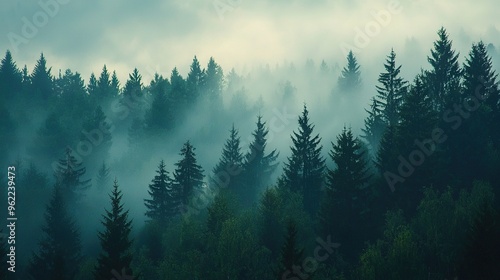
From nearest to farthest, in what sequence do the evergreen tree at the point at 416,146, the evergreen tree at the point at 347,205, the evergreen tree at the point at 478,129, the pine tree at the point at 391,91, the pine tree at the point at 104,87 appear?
the evergreen tree at the point at 347,205 → the evergreen tree at the point at 416,146 → the evergreen tree at the point at 478,129 → the pine tree at the point at 391,91 → the pine tree at the point at 104,87

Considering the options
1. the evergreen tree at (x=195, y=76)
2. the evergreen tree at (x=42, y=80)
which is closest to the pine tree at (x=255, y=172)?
the evergreen tree at (x=195, y=76)

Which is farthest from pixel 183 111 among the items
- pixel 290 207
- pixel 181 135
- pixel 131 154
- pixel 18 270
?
pixel 290 207

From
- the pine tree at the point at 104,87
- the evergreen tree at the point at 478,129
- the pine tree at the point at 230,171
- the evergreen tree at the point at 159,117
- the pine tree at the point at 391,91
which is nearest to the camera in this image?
the evergreen tree at the point at 478,129

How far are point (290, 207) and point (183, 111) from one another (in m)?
71.8

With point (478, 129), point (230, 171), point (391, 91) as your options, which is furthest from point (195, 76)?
point (478, 129)

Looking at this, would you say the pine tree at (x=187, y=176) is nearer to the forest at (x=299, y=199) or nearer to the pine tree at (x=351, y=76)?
the forest at (x=299, y=199)

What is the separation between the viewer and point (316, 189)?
178 feet

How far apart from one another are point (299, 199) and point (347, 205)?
328 inches

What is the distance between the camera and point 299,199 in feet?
166

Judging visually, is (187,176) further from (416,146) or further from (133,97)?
(133,97)

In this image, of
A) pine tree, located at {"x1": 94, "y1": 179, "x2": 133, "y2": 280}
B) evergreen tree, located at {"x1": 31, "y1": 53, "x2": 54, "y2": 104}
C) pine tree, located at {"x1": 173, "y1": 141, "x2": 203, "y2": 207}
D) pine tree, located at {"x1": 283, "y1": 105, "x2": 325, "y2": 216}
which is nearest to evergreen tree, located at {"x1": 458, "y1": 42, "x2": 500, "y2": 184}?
pine tree, located at {"x1": 283, "y1": 105, "x2": 325, "y2": 216}

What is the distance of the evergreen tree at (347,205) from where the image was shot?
4181 cm

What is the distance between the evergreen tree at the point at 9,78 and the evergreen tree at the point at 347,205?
106m

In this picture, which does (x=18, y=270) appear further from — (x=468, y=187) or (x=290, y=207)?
(x=468, y=187)
